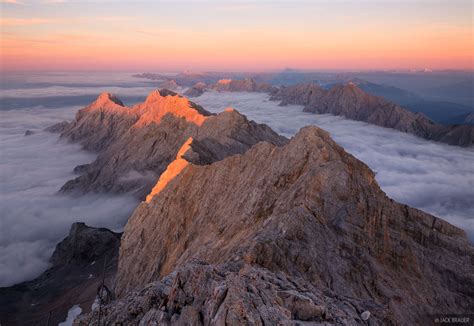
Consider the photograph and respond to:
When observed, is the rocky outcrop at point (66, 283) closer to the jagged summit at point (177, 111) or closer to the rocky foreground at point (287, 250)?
the rocky foreground at point (287, 250)

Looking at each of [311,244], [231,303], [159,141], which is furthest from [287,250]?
[159,141]

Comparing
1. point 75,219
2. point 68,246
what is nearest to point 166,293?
point 68,246

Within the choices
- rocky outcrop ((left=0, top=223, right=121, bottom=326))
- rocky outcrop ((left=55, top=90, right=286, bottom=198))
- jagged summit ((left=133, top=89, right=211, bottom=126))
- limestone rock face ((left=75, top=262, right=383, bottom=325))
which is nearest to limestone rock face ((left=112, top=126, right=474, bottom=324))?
limestone rock face ((left=75, top=262, right=383, bottom=325))

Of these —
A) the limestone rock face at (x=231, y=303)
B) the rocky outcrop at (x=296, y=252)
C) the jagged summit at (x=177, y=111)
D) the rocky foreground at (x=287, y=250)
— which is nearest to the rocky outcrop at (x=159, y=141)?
the jagged summit at (x=177, y=111)

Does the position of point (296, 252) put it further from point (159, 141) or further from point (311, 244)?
point (159, 141)

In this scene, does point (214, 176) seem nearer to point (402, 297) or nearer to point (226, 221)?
point (226, 221)

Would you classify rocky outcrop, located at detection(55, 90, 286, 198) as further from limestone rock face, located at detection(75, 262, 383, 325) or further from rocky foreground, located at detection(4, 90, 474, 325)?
limestone rock face, located at detection(75, 262, 383, 325)
